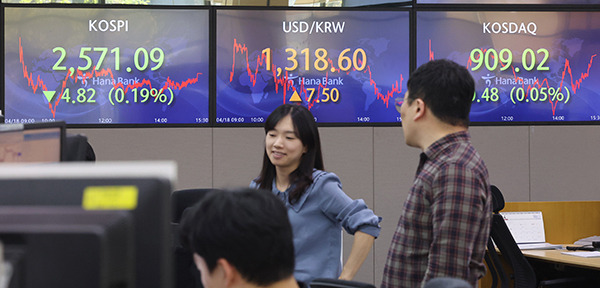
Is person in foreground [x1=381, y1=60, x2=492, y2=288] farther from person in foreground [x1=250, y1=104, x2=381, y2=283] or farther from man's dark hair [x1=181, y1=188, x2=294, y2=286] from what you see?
man's dark hair [x1=181, y1=188, x2=294, y2=286]

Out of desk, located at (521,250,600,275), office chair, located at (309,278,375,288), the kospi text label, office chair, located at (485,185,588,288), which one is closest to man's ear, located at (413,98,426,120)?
office chair, located at (309,278,375,288)

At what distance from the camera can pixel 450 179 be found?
5.74ft

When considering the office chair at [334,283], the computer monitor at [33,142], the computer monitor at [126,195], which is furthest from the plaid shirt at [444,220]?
the computer monitor at [126,195]

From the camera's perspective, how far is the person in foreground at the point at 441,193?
1.74 m

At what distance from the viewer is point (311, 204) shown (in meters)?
2.46

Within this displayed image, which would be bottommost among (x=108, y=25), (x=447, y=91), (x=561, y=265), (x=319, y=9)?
(x=561, y=265)

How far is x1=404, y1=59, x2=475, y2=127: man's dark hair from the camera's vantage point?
6.11 feet

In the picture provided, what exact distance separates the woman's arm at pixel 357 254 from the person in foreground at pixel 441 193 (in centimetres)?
55

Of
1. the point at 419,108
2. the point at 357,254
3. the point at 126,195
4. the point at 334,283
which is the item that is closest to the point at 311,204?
the point at 357,254

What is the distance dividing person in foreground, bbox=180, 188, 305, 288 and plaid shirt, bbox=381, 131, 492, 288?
0.64m

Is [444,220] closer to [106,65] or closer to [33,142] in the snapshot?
[33,142]

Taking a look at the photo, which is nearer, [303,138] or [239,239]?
[239,239]

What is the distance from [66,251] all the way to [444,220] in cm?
117

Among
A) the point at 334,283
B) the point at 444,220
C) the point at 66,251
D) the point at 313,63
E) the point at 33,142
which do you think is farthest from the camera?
the point at 313,63
